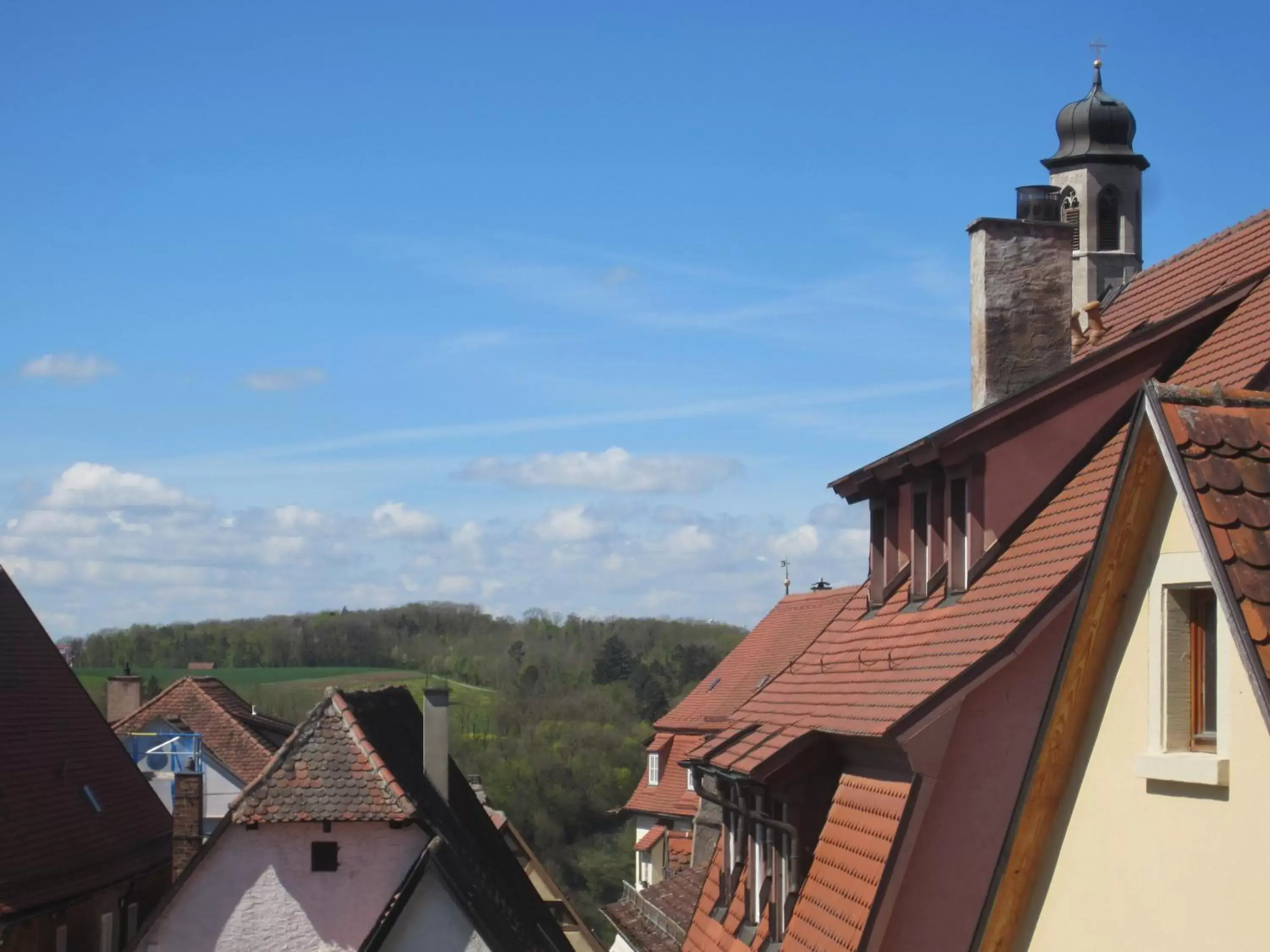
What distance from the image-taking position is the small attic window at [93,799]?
28891mm

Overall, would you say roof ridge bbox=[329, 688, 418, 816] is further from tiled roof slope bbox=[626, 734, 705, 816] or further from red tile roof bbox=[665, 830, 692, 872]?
tiled roof slope bbox=[626, 734, 705, 816]

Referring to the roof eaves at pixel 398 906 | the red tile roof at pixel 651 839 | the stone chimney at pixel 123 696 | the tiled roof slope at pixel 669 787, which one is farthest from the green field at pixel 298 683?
the roof eaves at pixel 398 906

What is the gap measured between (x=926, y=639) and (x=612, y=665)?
103 m

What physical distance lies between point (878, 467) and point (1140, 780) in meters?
8.05

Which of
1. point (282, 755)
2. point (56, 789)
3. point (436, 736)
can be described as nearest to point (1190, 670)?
point (282, 755)

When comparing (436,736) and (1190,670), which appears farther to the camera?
(436,736)

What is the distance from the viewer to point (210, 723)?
4344cm

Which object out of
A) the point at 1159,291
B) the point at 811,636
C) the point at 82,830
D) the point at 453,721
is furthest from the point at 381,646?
the point at 1159,291

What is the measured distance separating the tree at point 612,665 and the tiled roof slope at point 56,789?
3295 inches

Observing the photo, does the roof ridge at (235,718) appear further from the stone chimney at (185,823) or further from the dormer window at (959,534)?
the dormer window at (959,534)

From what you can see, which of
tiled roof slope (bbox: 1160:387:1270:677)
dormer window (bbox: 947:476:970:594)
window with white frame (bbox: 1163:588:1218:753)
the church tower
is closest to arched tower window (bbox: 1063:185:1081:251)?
the church tower

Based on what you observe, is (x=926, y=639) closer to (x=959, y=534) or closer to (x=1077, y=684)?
(x=959, y=534)

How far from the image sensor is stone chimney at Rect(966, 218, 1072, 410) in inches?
677

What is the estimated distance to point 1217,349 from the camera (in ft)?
43.0
